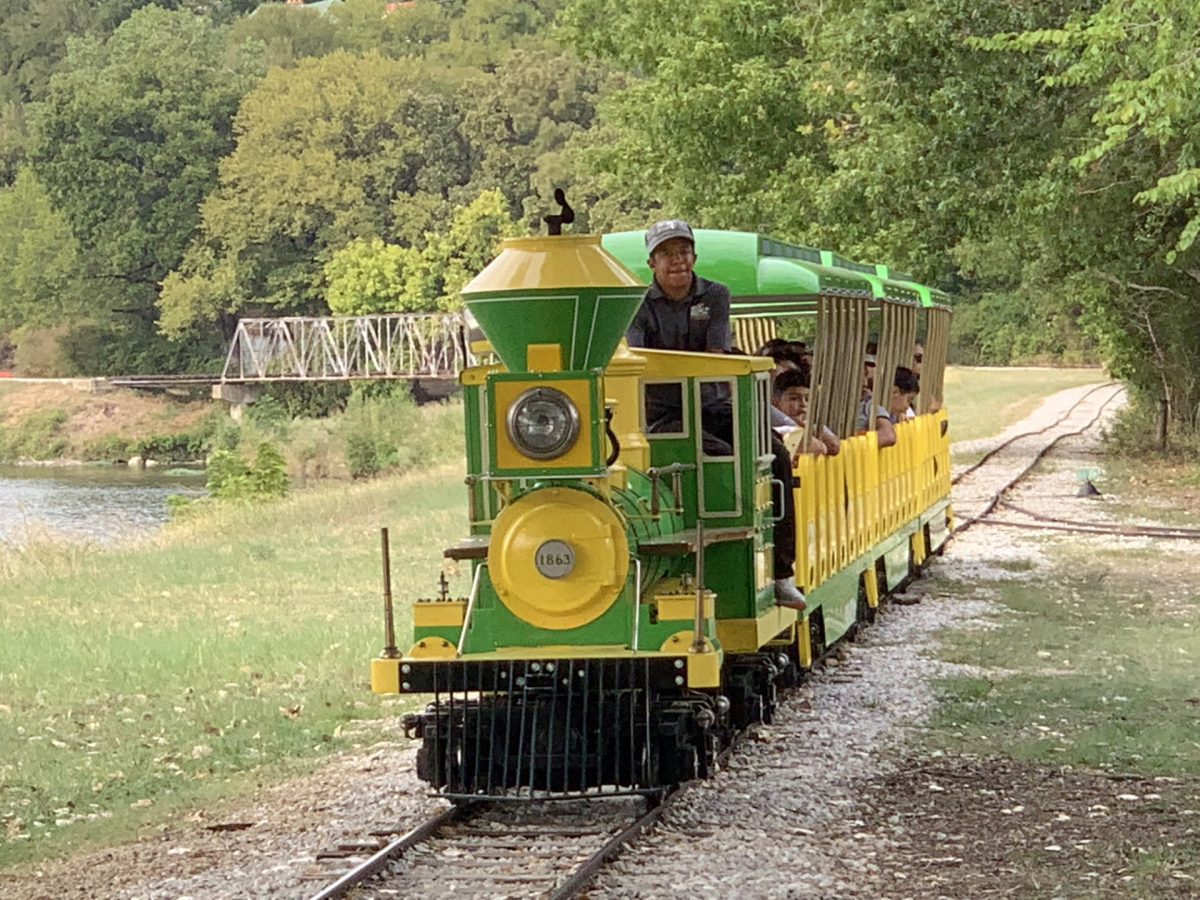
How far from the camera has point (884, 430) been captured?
49.8ft

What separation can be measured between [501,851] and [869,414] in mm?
7304

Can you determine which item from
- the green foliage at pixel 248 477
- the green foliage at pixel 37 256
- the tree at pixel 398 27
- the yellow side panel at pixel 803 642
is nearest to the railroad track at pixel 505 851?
the yellow side panel at pixel 803 642

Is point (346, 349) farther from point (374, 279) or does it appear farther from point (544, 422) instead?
point (544, 422)

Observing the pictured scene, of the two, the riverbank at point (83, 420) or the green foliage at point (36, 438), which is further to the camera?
the riverbank at point (83, 420)

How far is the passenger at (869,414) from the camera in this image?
48.6 ft

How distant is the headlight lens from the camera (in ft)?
27.6

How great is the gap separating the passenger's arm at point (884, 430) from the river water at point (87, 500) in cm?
1537

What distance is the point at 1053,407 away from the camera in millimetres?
56219

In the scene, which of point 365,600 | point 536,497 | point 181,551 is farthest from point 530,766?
point 181,551

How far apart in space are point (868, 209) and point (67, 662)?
49.1ft

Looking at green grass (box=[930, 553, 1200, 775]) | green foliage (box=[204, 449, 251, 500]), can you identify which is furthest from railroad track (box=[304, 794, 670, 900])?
green foliage (box=[204, 449, 251, 500])

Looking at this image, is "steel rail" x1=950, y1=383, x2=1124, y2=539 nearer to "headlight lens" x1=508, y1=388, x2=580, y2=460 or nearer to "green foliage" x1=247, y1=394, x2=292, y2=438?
"headlight lens" x1=508, y1=388, x2=580, y2=460

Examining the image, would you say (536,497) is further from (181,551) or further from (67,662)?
(181,551)

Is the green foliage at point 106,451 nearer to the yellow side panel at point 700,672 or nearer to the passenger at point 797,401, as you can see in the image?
the passenger at point 797,401
